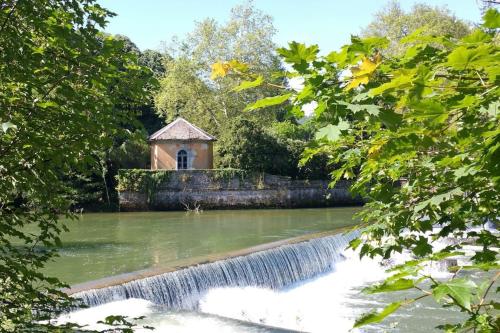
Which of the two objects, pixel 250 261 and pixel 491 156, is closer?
pixel 491 156

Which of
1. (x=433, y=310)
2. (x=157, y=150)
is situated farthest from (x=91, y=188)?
(x=433, y=310)

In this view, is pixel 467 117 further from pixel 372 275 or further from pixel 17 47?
pixel 372 275

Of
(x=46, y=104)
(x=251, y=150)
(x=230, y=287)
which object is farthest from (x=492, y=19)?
(x=251, y=150)

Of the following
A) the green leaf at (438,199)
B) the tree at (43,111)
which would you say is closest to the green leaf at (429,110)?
the green leaf at (438,199)

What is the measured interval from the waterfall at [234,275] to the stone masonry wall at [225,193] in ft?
39.7

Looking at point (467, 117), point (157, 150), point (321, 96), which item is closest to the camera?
point (321, 96)

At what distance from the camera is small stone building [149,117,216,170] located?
93.0 feet

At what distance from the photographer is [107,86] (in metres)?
3.15

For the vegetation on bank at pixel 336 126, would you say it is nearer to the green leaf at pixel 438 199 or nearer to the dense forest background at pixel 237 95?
the green leaf at pixel 438 199

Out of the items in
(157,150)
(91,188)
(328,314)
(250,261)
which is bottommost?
(328,314)

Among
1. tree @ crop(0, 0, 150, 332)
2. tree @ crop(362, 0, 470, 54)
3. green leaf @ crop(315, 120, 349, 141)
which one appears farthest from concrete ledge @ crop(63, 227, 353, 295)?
tree @ crop(362, 0, 470, 54)

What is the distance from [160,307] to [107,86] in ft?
21.0

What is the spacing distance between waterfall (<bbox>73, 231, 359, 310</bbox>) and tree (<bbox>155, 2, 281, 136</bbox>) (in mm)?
20645

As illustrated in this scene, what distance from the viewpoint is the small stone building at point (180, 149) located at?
28.4 meters
